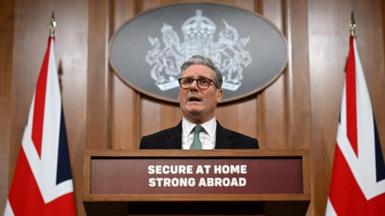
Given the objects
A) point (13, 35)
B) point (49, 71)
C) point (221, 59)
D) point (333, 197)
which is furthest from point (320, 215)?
point (13, 35)

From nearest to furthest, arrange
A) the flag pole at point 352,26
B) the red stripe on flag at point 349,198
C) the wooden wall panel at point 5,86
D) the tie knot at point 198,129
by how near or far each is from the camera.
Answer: the tie knot at point 198,129 → the red stripe on flag at point 349,198 → the flag pole at point 352,26 → the wooden wall panel at point 5,86

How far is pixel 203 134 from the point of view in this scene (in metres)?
3.04

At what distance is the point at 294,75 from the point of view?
410 centimetres

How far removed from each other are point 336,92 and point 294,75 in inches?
10.2

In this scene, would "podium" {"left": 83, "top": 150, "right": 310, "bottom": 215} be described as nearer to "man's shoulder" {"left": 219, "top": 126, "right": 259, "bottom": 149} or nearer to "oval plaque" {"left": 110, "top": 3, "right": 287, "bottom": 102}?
"man's shoulder" {"left": 219, "top": 126, "right": 259, "bottom": 149}

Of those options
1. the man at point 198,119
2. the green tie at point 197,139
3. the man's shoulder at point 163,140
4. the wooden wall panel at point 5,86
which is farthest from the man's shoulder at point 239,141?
the wooden wall panel at point 5,86

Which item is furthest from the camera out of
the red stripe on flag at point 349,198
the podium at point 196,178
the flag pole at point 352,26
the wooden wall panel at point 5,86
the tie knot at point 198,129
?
→ the wooden wall panel at point 5,86

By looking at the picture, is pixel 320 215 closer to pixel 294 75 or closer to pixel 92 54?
pixel 294 75

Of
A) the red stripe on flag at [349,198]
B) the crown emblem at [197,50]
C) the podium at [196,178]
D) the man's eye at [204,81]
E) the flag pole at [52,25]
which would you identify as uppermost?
the flag pole at [52,25]

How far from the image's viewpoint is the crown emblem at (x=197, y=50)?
13.4ft

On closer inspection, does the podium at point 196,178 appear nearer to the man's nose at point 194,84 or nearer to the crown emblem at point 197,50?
the man's nose at point 194,84

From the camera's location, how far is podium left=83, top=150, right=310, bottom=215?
2.17 meters

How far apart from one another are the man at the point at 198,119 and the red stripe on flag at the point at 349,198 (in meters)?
0.68

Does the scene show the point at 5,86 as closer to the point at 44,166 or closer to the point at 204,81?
the point at 44,166
